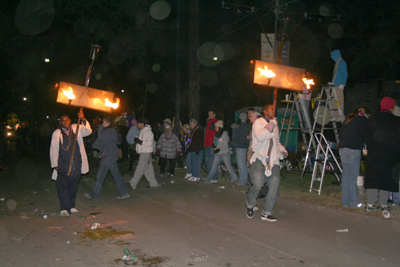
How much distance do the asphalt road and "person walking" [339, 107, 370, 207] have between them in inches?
18.6

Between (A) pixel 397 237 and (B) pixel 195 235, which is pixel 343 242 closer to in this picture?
(A) pixel 397 237

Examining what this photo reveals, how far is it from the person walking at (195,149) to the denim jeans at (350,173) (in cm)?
539

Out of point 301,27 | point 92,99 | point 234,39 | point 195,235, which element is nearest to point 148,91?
point 234,39

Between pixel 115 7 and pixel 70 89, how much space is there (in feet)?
40.7

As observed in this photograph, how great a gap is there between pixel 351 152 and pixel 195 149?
18.6 feet

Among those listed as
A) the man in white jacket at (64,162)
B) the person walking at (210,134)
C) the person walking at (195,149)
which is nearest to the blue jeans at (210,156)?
the person walking at (210,134)

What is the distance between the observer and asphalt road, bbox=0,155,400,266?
505 cm

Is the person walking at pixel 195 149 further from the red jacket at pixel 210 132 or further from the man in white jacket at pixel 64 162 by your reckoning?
the man in white jacket at pixel 64 162

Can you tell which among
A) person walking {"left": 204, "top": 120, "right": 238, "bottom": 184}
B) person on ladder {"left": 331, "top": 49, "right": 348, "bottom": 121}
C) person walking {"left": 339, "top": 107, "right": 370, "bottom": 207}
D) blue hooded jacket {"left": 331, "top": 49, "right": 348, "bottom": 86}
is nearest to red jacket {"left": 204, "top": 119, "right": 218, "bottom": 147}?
person walking {"left": 204, "top": 120, "right": 238, "bottom": 184}

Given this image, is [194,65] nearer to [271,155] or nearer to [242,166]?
[242,166]

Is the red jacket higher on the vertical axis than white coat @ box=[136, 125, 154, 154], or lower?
higher

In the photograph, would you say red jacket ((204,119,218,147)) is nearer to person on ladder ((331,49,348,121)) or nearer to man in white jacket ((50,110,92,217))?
person on ladder ((331,49,348,121))

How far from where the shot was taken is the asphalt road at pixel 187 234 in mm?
5055

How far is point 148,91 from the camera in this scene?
4475 centimetres
